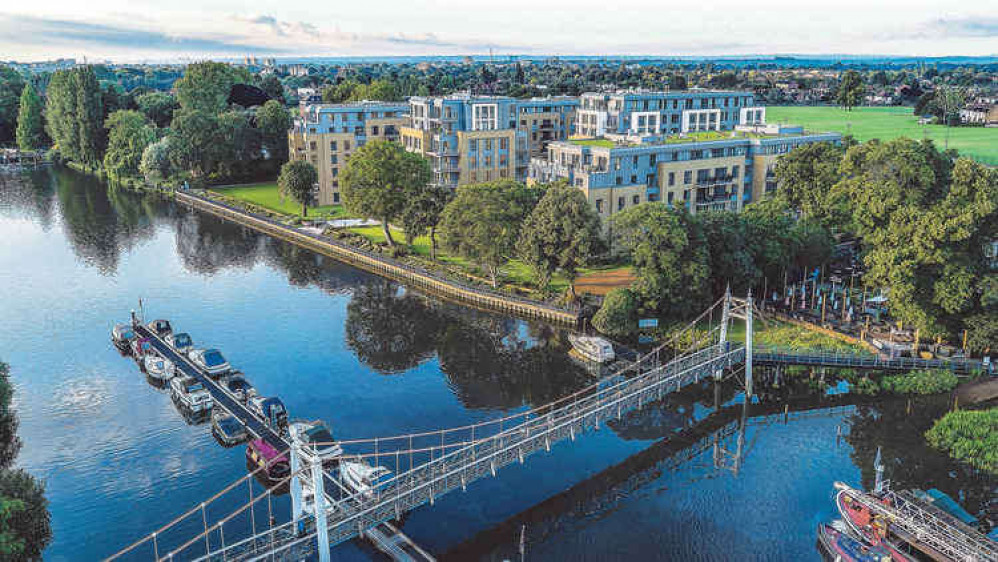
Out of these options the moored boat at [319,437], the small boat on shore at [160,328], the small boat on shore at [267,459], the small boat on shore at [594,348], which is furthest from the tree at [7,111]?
the small boat on shore at [594,348]

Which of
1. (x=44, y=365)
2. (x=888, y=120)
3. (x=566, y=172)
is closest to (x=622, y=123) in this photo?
(x=566, y=172)

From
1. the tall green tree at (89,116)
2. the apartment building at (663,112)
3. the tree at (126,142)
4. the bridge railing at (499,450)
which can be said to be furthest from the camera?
the tall green tree at (89,116)

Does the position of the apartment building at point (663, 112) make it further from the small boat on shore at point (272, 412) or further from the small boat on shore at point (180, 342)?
the small boat on shore at point (272, 412)

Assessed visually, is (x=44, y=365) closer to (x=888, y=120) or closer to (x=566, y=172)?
(x=566, y=172)

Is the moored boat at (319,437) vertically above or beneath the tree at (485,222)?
beneath

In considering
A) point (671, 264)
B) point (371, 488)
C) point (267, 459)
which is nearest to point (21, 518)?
point (371, 488)

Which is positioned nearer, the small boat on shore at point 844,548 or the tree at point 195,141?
the small boat on shore at point 844,548

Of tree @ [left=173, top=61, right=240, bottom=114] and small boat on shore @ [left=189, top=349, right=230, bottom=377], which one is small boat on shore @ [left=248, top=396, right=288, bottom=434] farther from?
tree @ [left=173, top=61, right=240, bottom=114]

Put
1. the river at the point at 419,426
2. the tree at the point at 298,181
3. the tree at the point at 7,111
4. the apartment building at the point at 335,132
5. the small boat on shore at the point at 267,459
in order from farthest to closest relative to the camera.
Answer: the tree at the point at 7,111 → the apartment building at the point at 335,132 → the tree at the point at 298,181 → the small boat on shore at the point at 267,459 → the river at the point at 419,426
